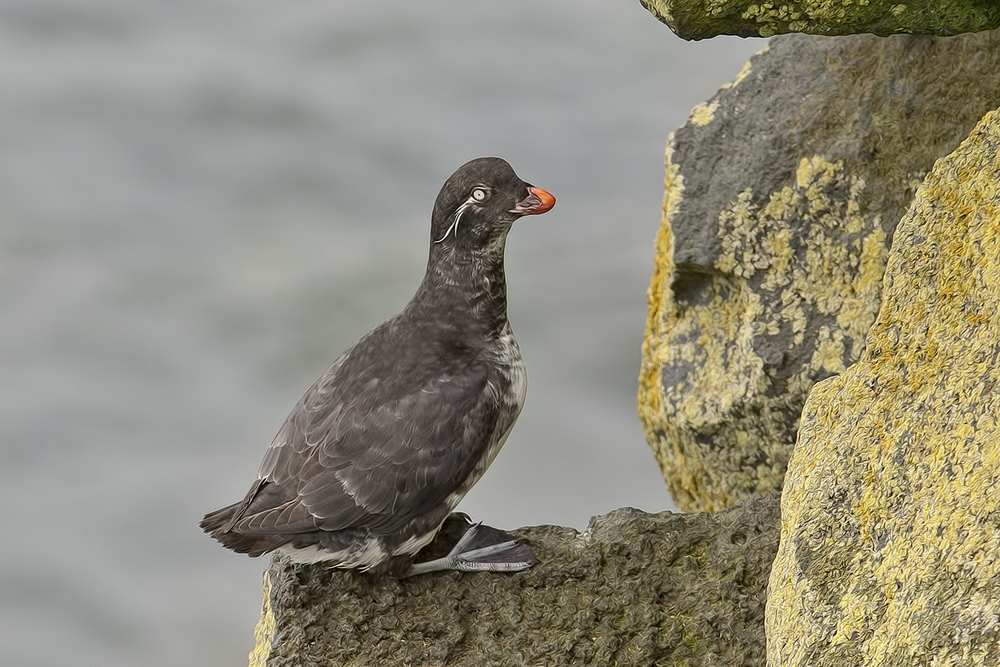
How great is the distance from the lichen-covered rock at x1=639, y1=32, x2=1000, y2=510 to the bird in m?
0.85

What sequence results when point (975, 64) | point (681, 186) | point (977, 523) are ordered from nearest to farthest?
point (977, 523) < point (975, 64) < point (681, 186)

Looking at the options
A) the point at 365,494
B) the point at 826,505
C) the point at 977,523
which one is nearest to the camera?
the point at 977,523

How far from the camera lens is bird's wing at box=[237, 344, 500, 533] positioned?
3.73 m

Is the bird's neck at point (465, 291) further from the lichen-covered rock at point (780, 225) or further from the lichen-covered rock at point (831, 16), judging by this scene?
the lichen-covered rock at point (831, 16)

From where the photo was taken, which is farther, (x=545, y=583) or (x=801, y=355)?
(x=801, y=355)

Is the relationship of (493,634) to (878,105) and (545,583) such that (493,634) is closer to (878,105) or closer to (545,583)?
(545,583)

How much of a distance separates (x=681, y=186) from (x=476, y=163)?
1.05 m

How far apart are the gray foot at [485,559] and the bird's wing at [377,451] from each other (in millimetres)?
214

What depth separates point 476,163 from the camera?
404cm

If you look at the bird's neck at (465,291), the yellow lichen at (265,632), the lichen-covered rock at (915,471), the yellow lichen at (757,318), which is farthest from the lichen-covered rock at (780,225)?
the yellow lichen at (265,632)

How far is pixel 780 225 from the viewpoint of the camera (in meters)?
4.43

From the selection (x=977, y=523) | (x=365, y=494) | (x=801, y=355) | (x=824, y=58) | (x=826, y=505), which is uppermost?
(x=824, y=58)

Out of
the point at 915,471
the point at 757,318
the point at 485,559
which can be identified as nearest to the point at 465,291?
the point at 485,559

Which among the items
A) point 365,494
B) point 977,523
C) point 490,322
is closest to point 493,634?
Answer: point 365,494
